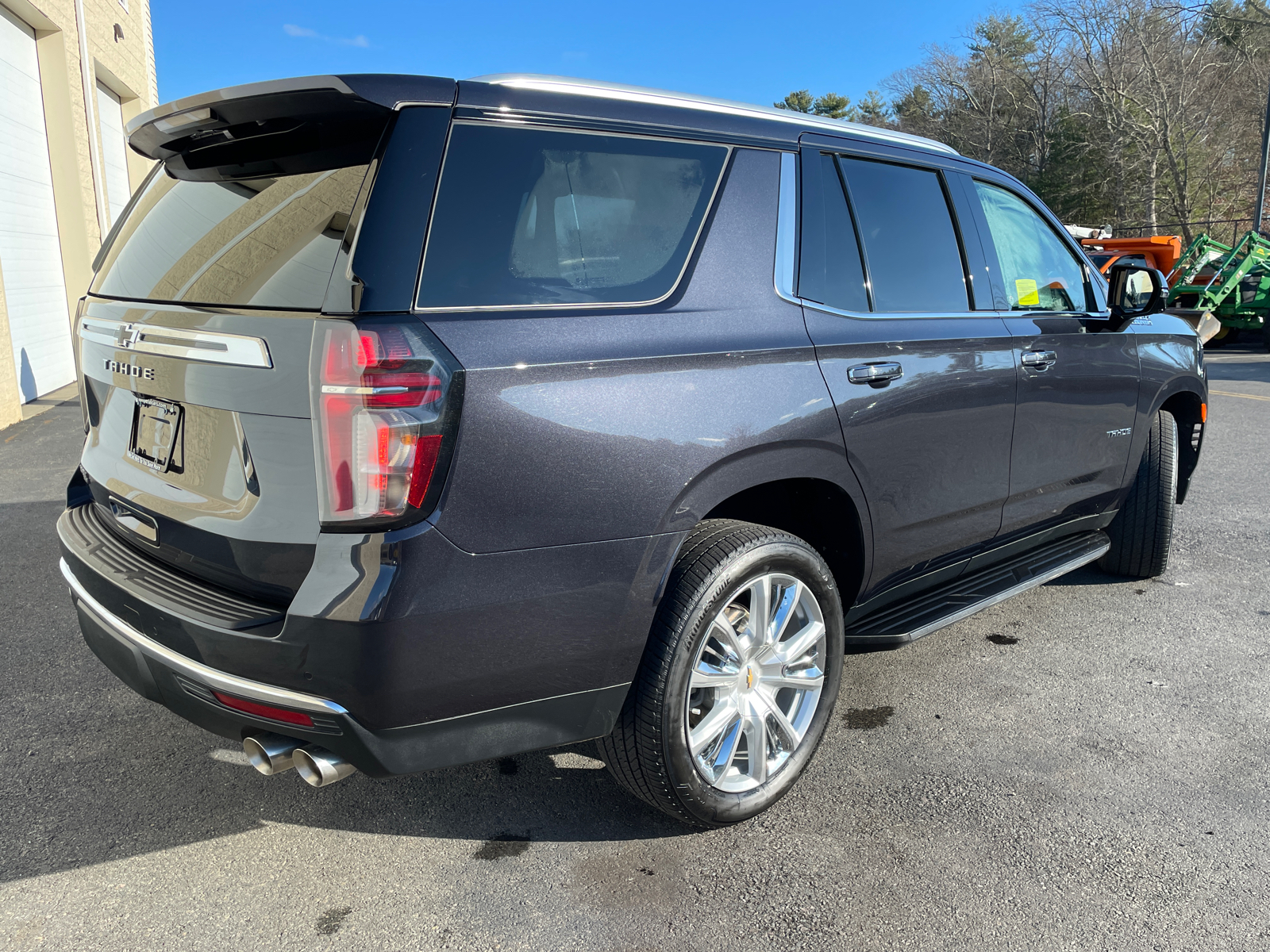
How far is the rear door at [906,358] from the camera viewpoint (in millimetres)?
2734

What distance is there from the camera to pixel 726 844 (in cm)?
252

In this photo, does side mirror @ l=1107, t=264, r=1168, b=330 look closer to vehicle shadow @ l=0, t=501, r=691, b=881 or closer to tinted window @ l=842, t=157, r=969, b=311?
tinted window @ l=842, t=157, r=969, b=311

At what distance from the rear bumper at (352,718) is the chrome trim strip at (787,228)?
1.18m

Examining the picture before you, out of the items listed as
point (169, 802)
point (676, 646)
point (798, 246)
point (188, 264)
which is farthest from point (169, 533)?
point (798, 246)

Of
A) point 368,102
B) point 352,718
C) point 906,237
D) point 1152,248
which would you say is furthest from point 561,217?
point 1152,248

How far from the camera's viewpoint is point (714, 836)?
8.40 feet

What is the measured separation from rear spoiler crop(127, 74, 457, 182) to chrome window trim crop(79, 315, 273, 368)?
439 millimetres

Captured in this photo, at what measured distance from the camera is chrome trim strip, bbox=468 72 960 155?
2169 mm

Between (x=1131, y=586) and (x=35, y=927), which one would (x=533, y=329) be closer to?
(x=35, y=927)

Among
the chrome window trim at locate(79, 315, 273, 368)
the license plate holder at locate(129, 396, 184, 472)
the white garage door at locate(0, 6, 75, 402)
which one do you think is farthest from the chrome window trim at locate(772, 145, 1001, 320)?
the white garage door at locate(0, 6, 75, 402)

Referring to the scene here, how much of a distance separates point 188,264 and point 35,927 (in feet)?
5.23

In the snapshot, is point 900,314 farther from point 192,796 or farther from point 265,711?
point 192,796

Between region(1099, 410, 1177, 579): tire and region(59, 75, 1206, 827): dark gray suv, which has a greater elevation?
region(59, 75, 1206, 827): dark gray suv

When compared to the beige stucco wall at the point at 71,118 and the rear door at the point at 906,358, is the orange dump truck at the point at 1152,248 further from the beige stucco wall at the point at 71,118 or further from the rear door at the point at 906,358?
the rear door at the point at 906,358
